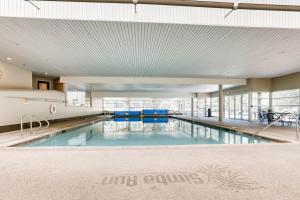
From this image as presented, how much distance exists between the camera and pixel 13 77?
9867 millimetres

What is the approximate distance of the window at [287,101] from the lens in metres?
12.4

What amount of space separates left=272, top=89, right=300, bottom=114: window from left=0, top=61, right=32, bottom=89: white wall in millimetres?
15991

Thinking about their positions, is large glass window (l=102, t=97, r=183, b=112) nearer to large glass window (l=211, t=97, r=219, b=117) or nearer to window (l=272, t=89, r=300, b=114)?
large glass window (l=211, t=97, r=219, b=117)

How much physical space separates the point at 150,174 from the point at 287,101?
46.2 ft

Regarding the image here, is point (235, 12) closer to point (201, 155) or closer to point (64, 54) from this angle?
point (201, 155)

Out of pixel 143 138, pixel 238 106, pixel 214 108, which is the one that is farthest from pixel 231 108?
pixel 143 138

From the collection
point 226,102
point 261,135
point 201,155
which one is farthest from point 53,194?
point 226,102

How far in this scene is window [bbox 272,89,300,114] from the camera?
1238 centimetres

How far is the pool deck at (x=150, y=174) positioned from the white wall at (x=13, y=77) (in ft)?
22.1

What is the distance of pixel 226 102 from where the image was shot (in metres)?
21.2

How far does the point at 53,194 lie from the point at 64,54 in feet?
22.8

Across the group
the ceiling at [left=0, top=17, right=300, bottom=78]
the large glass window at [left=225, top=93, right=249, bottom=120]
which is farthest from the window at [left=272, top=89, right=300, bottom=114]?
the ceiling at [left=0, top=17, right=300, bottom=78]

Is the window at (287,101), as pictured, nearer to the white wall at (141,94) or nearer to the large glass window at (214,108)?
the large glass window at (214,108)

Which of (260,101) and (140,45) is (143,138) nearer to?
(140,45)
